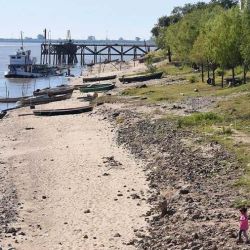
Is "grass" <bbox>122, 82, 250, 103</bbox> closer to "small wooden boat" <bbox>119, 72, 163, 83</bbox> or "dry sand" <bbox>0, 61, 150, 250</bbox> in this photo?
"small wooden boat" <bbox>119, 72, 163, 83</bbox>

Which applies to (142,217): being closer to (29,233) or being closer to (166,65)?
(29,233)

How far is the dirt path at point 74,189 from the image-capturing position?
65.7 ft

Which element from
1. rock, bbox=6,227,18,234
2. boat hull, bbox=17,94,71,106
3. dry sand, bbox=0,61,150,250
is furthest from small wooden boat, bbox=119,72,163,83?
rock, bbox=6,227,18,234

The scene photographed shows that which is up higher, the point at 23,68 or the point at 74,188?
the point at 23,68

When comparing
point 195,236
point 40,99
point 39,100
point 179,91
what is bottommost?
point 195,236

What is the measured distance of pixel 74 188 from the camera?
26.6 m

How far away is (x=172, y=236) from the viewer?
Result: 18.2 metres

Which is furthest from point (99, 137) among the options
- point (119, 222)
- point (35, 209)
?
point (119, 222)

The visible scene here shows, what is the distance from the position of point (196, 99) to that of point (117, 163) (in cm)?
2100

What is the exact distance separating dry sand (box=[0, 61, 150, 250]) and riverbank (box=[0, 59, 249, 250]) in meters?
0.04

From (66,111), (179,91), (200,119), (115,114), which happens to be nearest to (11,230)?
(200,119)

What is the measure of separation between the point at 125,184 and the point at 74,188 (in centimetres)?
238

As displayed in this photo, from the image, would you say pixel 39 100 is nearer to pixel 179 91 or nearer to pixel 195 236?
pixel 179 91

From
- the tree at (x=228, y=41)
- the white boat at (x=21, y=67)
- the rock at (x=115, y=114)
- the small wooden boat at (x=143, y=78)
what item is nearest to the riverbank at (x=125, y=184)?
the rock at (x=115, y=114)
